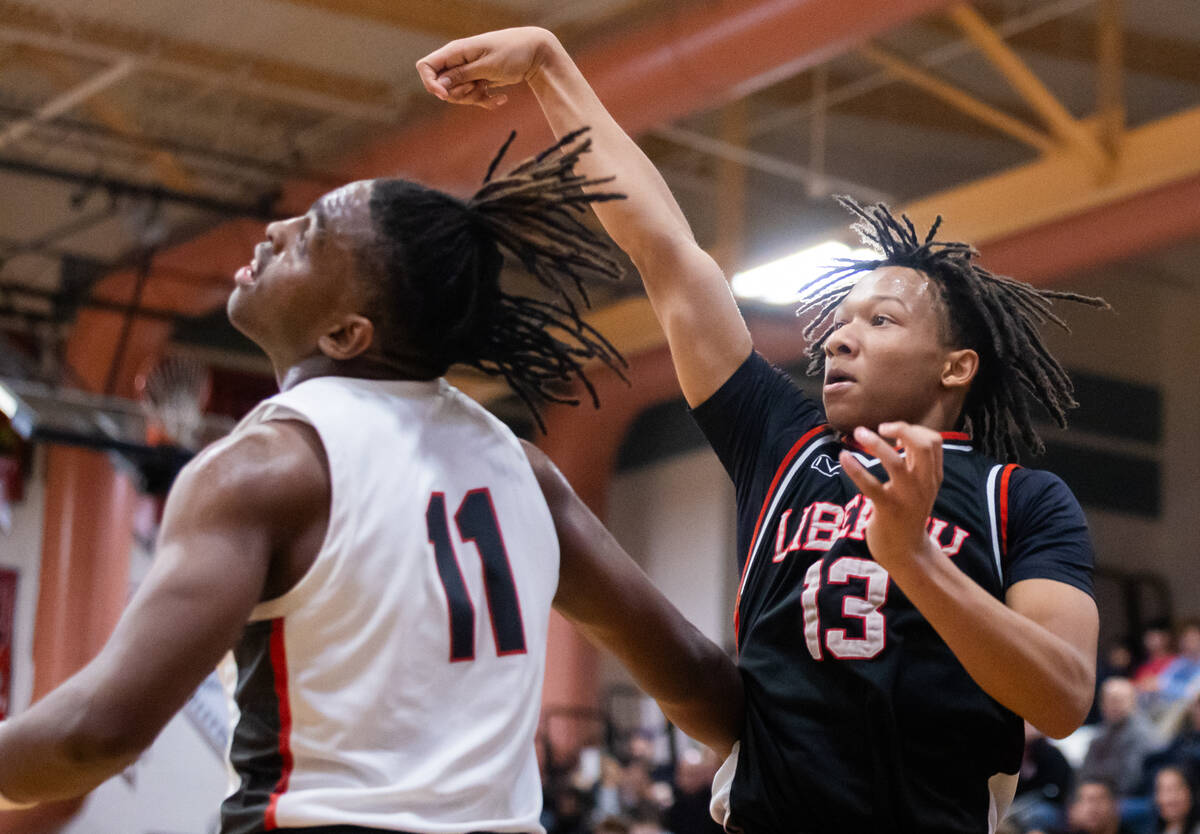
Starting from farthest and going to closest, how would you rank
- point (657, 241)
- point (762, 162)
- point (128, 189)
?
point (762, 162)
point (128, 189)
point (657, 241)

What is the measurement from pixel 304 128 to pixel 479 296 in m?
9.98

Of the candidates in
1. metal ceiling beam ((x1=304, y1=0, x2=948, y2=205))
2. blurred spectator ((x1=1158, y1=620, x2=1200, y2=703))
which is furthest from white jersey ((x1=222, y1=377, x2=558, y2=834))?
blurred spectator ((x1=1158, y1=620, x2=1200, y2=703))

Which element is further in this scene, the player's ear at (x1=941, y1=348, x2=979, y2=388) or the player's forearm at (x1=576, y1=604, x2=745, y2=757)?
the player's ear at (x1=941, y1=348, x2=979, y2=388)

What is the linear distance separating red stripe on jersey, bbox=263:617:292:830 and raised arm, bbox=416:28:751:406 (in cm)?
95

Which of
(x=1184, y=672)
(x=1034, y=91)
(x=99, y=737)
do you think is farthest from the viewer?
(x=1184, y=672)

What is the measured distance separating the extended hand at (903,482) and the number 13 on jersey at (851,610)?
11.3 inches

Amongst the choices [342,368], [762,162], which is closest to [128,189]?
[762,162]

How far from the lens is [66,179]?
35.6ft

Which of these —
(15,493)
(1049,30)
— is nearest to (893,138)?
(1049,30)

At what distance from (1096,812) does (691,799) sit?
2.62m

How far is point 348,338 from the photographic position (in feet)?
6.62

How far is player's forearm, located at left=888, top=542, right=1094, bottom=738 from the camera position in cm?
201

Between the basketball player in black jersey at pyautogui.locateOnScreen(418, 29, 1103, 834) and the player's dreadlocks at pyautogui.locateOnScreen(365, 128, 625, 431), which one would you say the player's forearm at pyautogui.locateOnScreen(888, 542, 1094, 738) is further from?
the player's dreadlocks at pyautogui.locateOnScreen(365, 128, 625, 431)

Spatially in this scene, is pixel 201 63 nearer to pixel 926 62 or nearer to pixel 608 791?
pixel 926 62
